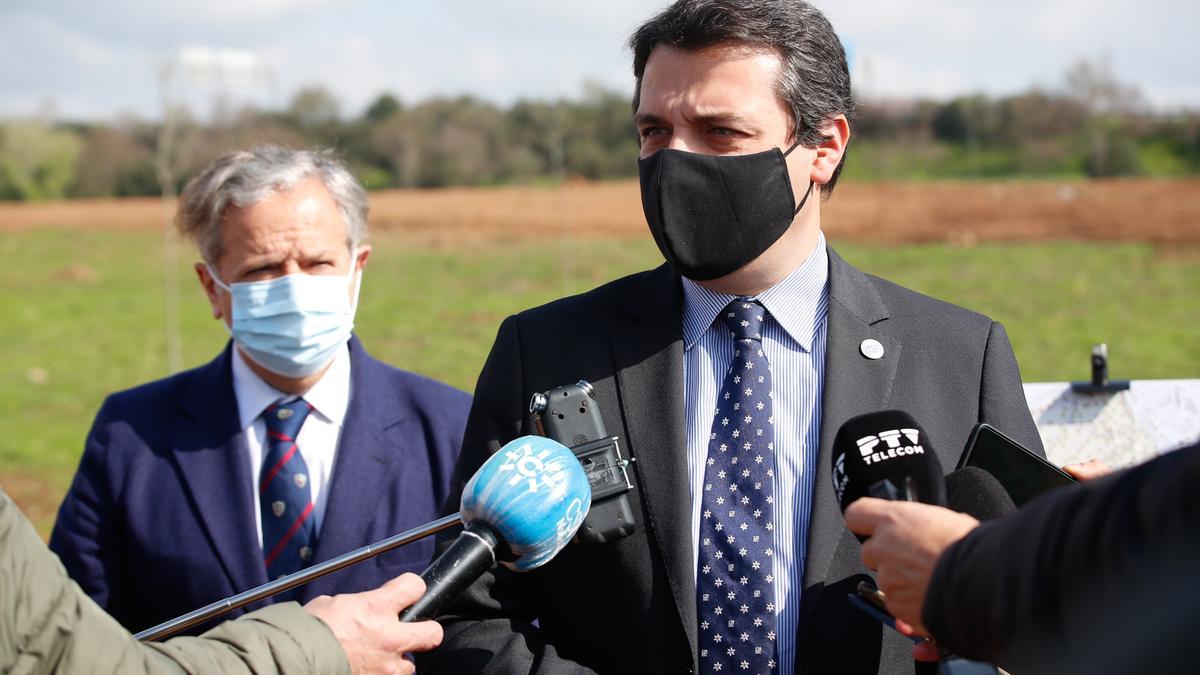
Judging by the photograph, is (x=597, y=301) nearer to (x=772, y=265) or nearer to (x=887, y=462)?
(x=772, y=265)

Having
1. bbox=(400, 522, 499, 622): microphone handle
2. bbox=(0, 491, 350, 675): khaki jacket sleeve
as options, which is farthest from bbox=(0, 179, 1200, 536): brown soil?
bbox=(0, 491, 350, 675): khaki jacket sleeve

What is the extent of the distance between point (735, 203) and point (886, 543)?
115 centimetres

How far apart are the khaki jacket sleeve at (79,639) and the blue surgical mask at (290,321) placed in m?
1.47

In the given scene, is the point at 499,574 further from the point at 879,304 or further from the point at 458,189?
the point at 458,189

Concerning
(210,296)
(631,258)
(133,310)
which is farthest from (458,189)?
(210,296)

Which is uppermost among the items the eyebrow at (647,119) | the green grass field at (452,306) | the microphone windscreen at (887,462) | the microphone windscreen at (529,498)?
the eyebrow at (647,119)

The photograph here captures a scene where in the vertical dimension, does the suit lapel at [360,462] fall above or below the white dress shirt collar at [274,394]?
below

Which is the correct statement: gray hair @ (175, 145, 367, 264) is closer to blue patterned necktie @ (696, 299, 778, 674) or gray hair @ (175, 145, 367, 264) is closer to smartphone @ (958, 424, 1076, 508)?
blue patterned necktie @ (696, 299, 778, 674)

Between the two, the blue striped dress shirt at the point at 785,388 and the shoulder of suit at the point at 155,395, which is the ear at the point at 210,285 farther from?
the blue striped dress shirt at the point at 785,388

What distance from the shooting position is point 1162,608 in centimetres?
135

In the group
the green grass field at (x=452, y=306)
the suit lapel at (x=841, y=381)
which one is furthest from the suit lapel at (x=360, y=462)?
the green grass field at (x=452, y=306)

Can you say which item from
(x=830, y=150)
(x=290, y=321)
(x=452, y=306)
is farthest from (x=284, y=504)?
(x=452, y=306)

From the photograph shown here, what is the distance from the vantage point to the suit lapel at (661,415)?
2557mm

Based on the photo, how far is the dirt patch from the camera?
26328mm
